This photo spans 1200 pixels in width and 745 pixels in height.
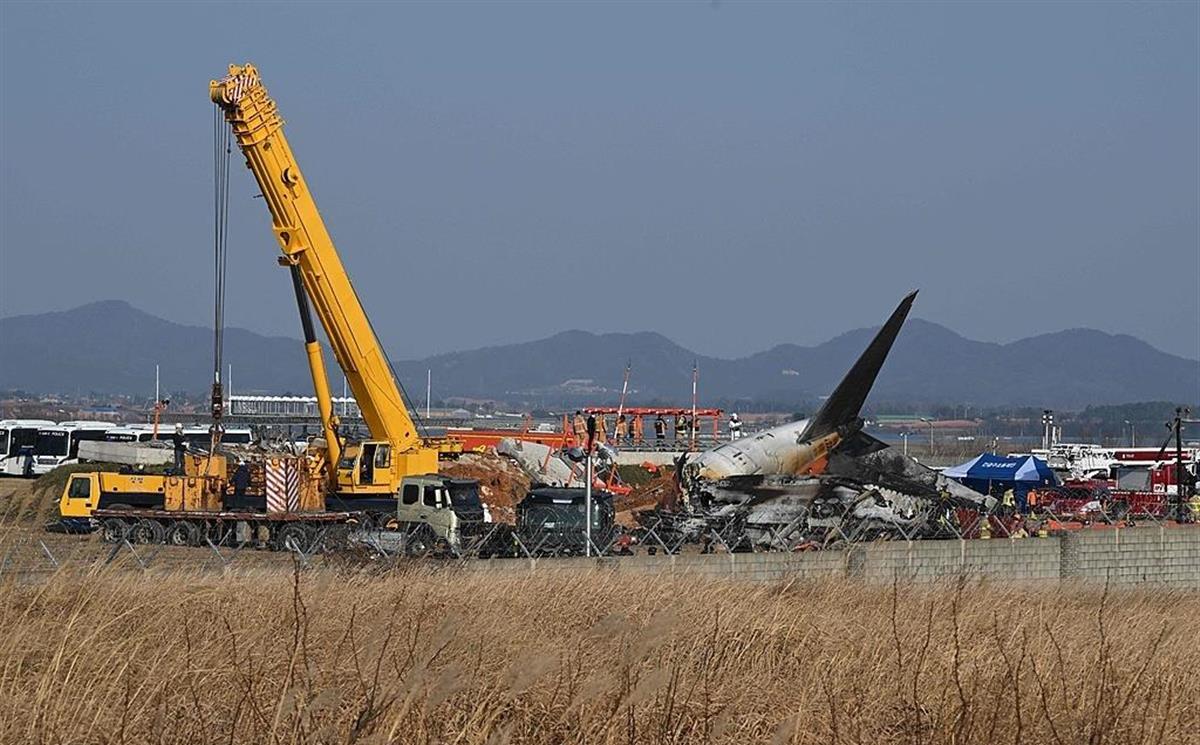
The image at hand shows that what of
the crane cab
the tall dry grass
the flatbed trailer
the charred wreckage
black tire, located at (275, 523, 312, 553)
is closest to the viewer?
the tall dry grass

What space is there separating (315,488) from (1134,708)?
29.5 metres

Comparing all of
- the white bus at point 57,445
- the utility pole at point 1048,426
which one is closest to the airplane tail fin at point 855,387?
the white bus at point 57,445

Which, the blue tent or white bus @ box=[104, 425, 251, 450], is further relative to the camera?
white bus @ box=[104, 425, 251, 450]

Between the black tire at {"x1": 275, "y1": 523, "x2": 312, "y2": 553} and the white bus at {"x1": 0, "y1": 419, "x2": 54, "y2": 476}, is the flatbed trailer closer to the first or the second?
the black tire at {"x1": 275, "y1": 523, "x2": 312, "y2": 553}

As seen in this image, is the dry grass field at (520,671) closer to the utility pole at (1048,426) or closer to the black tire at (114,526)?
the black tire at (114,526)

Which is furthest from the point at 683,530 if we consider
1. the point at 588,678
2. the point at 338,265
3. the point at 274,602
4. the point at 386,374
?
the point at 588,678

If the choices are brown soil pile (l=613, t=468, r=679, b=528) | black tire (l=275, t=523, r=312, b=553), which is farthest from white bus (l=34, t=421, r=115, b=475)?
black tire (l=275, t=523, r=312, b=553)

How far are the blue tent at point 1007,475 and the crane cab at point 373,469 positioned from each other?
1011 inches

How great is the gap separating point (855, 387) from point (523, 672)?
145 feet

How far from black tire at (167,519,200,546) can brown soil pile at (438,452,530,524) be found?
11.5 meters

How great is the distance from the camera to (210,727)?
7.44m

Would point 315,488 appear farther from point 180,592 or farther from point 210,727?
point 210,727

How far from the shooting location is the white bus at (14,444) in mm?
62781

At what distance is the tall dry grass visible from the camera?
737cm
